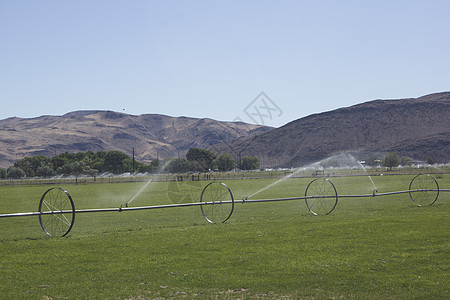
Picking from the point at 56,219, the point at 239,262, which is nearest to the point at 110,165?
the point at 56,219

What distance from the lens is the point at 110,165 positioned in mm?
168500

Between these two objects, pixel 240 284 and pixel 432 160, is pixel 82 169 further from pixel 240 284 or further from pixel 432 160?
pixel 240 284

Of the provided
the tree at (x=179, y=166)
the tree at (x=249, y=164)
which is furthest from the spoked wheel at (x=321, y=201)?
the tree at (x=249, y=164)

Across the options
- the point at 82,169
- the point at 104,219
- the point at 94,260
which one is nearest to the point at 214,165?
the point at 82,169

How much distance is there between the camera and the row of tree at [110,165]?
150 metres

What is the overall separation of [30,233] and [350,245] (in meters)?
11.9

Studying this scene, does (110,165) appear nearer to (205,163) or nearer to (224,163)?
(205,163)

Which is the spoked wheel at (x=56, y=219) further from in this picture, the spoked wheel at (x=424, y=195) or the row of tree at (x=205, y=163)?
the row of tree at (x=205, y=163)

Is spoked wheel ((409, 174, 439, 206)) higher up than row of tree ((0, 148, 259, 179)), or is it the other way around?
row of tree ((0, 148, 259, 179))

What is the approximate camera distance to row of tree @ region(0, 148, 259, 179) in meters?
150

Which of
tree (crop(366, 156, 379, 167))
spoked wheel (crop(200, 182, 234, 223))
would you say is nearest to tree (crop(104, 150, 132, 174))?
tree (crop(366, 156, 379, 167))

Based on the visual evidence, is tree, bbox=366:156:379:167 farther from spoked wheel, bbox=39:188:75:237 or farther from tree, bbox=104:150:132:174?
spoked wheel, bbox=39:188:75:237

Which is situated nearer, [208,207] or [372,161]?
[208,207]

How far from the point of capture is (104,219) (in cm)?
2198
